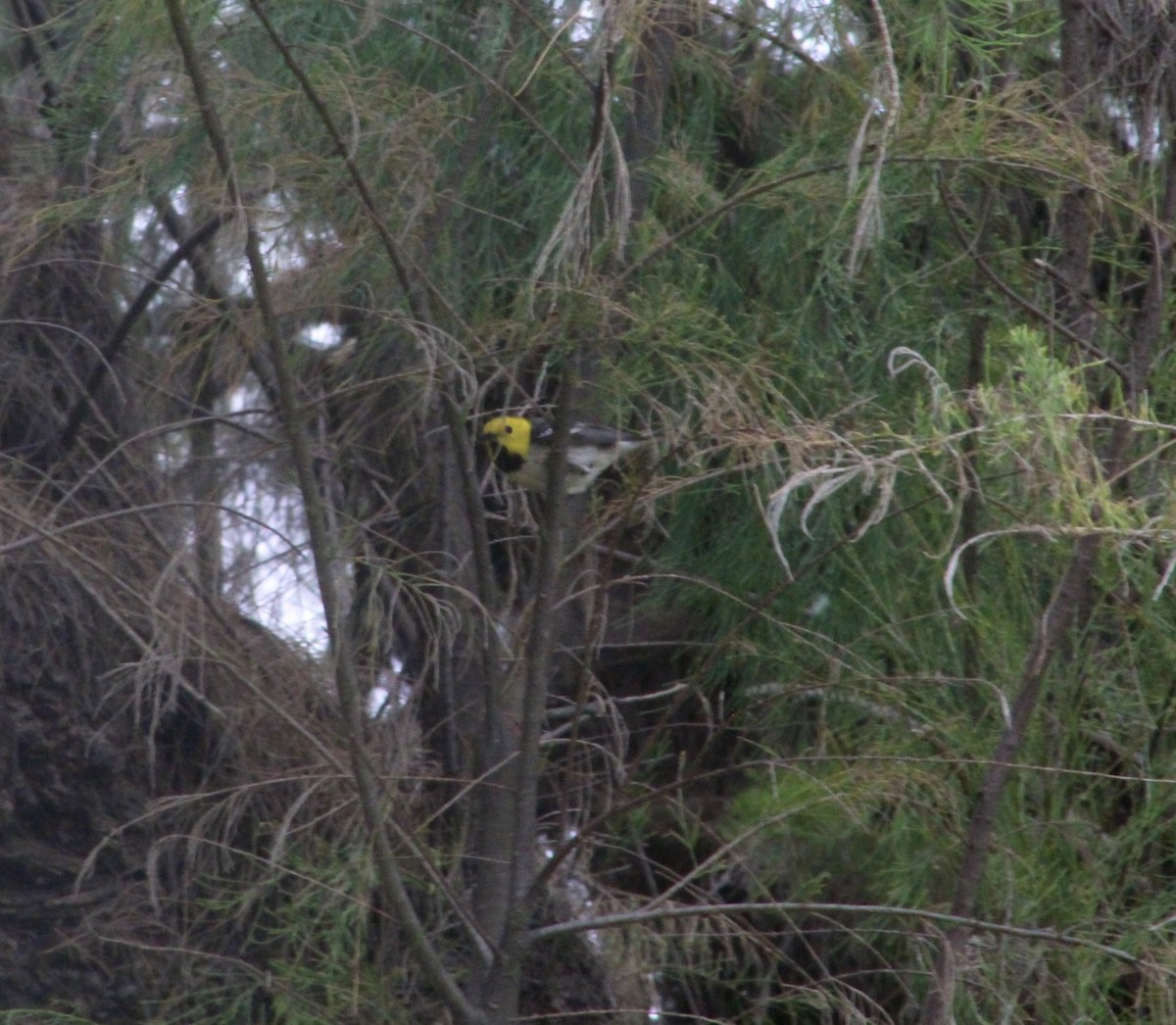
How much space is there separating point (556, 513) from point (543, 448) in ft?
2.78

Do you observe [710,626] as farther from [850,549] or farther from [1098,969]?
[1098,969]

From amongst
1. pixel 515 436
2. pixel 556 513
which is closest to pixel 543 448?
pixel 515 436

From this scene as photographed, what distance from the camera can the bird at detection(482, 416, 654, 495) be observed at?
3.16m

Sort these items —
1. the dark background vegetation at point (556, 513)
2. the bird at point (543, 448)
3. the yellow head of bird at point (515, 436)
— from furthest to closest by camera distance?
the yellow head of bird at point (515, 436)
the bird at point (543, 448)
the dark background vegetation at point (556, 513)

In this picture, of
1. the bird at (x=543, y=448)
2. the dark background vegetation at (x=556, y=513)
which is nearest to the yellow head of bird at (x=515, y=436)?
the bird at (x=543, y=448)

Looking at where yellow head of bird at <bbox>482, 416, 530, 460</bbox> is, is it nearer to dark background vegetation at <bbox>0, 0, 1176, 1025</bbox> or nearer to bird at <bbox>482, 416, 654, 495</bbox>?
bird at <bbox>482, 416, 654, 495</bbox>

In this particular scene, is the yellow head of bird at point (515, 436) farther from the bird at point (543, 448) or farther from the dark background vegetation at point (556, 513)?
the dark background vegetation at point (556, 513)

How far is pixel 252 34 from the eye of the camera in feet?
11.2

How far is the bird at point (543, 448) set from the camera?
316 cm

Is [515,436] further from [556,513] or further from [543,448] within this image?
[556,513]

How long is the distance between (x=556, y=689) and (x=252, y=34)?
1.90m

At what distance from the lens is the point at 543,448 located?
349cm

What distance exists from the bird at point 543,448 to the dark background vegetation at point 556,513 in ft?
0.27

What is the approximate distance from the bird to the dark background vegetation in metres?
0.08
